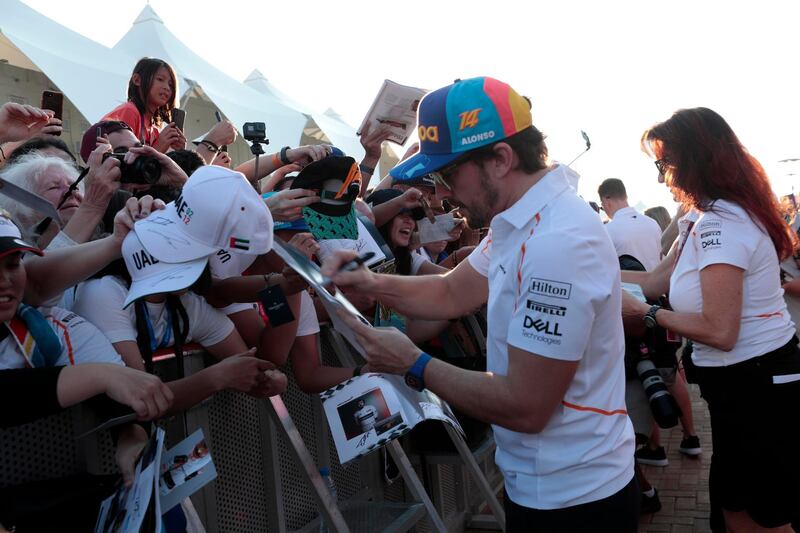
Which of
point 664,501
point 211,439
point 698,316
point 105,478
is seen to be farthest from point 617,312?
point 664,501

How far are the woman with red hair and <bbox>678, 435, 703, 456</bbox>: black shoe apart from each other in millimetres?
2986

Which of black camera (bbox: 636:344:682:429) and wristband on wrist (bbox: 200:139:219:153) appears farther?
wristband on wrist (bbox: 200:139:219:153)

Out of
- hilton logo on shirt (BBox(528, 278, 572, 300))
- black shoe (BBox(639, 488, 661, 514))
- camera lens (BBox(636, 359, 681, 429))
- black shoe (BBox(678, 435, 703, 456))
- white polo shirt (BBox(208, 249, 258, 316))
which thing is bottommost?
black shoe (BBox(678, 435, 703, 456))

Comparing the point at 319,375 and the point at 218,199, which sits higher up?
the point at 218,199

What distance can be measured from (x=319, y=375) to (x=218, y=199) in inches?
48.2

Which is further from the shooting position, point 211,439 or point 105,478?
point 211,439

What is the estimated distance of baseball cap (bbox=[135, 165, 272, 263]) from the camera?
7.04 feet

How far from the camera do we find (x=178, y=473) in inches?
74.7

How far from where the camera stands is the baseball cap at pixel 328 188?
9.21 ft

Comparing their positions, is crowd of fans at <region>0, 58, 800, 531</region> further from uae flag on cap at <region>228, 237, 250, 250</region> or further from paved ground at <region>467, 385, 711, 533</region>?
paved ground at <region>467, 385, 711, 533</region>

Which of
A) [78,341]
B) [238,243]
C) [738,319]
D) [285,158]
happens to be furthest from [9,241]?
[738,319]

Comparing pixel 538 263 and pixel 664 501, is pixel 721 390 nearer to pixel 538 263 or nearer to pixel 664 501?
pixel 538 263

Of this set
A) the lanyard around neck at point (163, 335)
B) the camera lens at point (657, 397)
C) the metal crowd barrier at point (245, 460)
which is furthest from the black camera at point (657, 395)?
the lanyard around neck at point (163, 335)

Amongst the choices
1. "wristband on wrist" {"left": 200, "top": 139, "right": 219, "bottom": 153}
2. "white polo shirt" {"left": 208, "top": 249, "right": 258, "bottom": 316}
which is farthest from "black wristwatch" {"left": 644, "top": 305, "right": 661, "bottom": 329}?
"wristband on wrist" {"left": 200, "top": 139, "right": 219, "bottom": 153}
